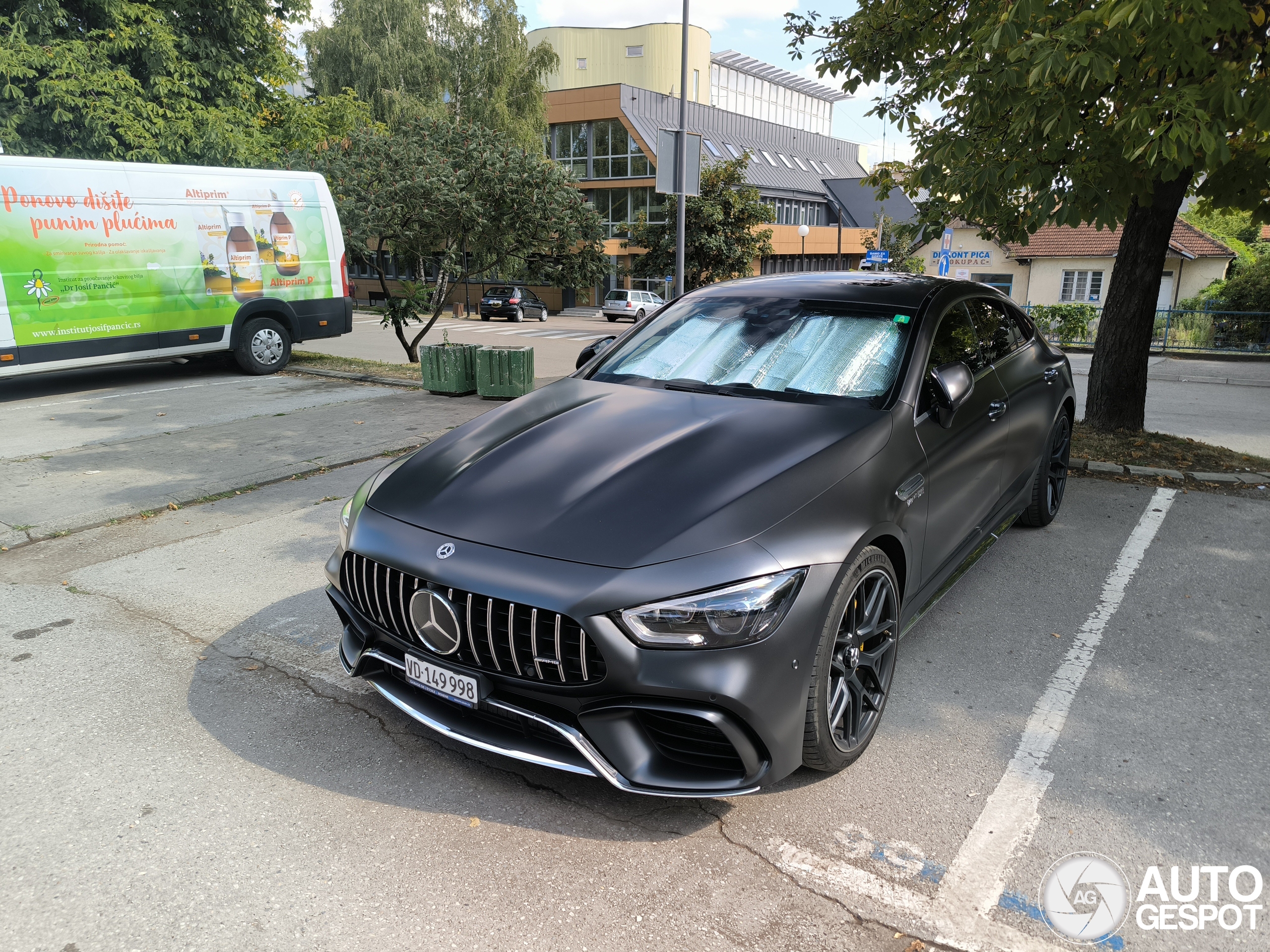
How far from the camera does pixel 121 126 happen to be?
1912 centimetres

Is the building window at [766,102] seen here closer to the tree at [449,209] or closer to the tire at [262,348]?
the tree at [449,209]

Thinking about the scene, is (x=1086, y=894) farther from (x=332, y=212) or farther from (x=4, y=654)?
(x=332, y=212)

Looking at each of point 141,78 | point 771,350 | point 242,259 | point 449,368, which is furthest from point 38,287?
point 141,78

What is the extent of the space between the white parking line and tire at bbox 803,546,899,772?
1.26 ft

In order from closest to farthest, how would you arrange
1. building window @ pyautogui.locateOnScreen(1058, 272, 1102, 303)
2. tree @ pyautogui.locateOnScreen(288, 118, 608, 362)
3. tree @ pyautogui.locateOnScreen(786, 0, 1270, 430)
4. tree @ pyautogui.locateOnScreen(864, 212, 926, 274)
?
1. tree @ pyautogui.locateOnScreen(786, 0, 1270, 430)
2. tree @ pyautogui.locateOnScreen(288, 118, 608, 362)
3. building window @ pyautogui.locateOnScreen(1058, 272, 1102, 303)
4. tree @ pyautogui.locateOnScreen(864, 212, 926, 274)

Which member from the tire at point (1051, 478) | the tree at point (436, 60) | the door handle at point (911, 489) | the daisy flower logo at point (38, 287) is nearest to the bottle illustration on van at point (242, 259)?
the daisy flower logo at point (38, 287)

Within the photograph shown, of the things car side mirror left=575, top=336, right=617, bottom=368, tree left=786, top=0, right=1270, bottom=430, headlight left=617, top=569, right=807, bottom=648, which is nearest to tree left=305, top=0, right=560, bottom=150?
tree left=786, top=0, right=1270, bottom=430

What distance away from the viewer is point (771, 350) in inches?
159

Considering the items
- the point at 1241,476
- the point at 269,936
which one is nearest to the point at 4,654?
the point at 269,936

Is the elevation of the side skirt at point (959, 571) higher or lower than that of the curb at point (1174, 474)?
higher

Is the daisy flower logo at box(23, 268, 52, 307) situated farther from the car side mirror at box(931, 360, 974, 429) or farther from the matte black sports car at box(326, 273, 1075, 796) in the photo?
the car side mirror at box(931, 360, 974, 429)

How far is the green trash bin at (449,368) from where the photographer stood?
442 inches

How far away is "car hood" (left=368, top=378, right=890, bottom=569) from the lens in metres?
2.78

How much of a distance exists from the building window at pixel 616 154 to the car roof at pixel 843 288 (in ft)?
144
